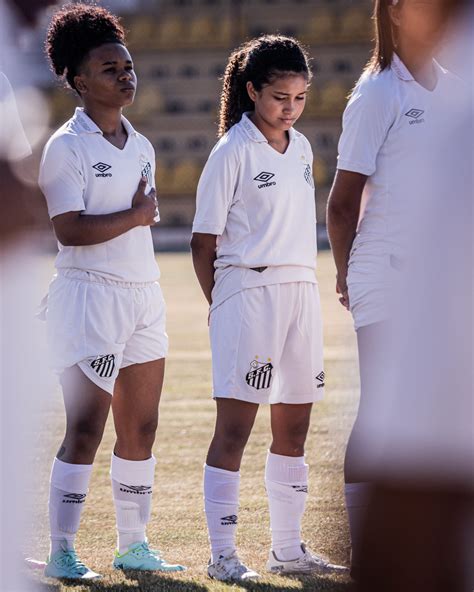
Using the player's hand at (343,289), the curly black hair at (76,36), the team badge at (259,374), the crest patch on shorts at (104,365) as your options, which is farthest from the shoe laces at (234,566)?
the curly black hair at (76,36)

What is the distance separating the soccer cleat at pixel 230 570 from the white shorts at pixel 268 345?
1.42 feet

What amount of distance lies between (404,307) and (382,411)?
9 centimetres

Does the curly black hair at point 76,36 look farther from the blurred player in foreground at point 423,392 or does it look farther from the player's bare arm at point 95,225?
the blurred player in foreground at point 423,392

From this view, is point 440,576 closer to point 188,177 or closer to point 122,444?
point 122,444

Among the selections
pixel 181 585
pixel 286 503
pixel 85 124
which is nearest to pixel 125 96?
pixel 85 124

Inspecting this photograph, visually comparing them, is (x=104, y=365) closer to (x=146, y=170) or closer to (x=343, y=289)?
(x=146, y=170)

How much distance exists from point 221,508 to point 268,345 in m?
0.46

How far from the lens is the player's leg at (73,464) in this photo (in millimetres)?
2881

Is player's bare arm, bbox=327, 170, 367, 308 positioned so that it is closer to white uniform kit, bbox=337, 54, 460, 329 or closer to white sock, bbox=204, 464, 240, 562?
white uniform kit, bbox=337, 54, 460, 329

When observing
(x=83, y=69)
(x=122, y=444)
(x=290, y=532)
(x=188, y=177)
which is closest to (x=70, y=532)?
(x=122, y=444)

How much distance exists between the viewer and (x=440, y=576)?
97 centimetres

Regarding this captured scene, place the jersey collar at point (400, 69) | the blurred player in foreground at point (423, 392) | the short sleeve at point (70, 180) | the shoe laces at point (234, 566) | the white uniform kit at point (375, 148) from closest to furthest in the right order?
the blurred player in foreground at point (423, 392) < the white uniform kit at point (375, 148) < the jersey collar at point (400, 69) < the short sleeve at point (70, 180) < the shoe laces at point (234, 566)

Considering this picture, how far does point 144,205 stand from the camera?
293 cm

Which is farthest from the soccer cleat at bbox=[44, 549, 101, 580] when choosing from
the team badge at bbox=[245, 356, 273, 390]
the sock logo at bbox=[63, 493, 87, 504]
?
the team badge at bbox=[245, 356, 273, 390]
